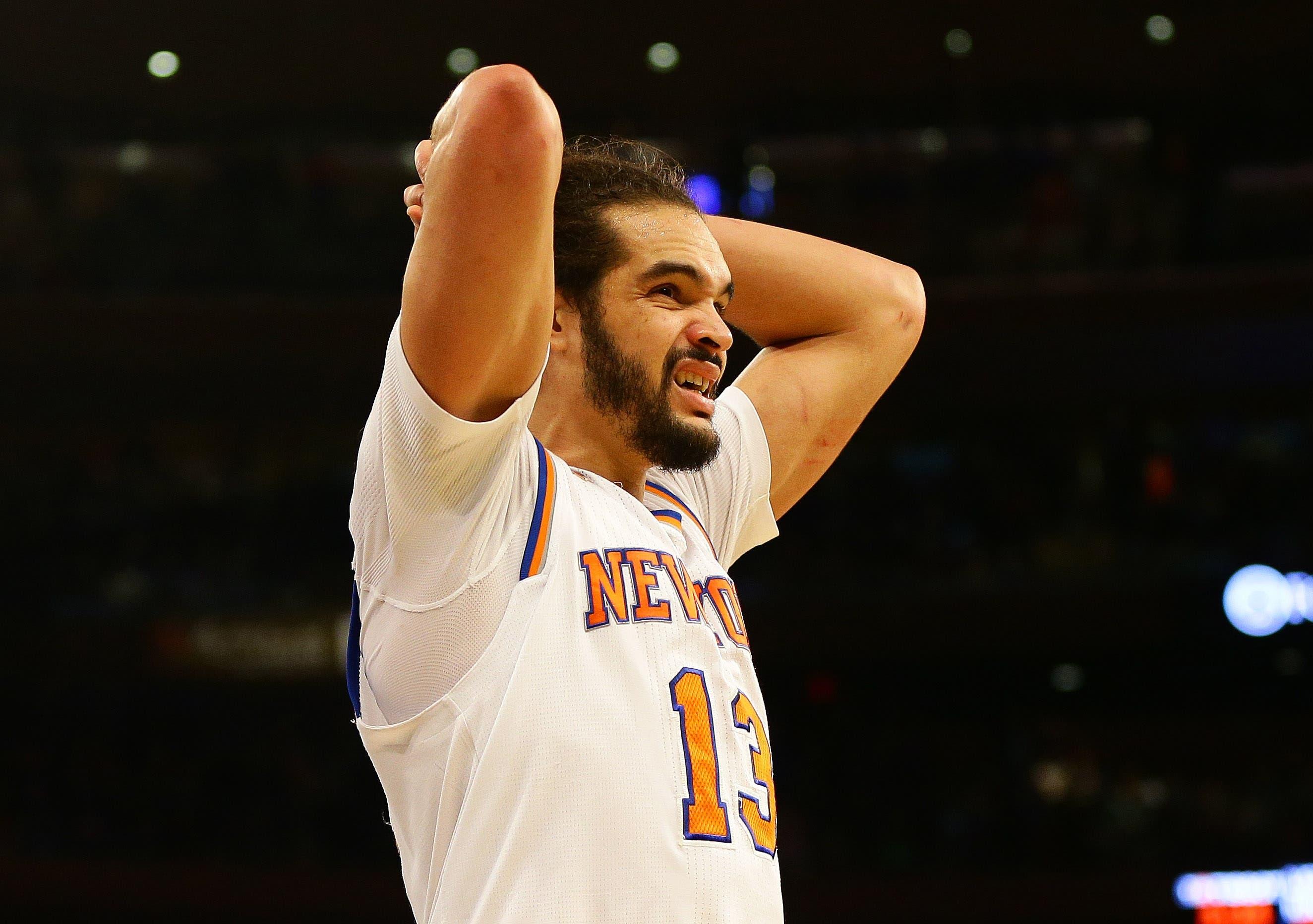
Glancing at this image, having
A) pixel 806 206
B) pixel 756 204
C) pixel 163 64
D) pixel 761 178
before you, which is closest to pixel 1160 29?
pixel 806 206

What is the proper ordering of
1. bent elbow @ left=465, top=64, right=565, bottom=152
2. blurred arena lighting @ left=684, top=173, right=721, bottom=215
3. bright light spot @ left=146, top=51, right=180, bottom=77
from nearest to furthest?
bent elbow @ left=465, top=64, right=565, bottom=152 → blurred arena lighting @ left=684, top=173, right=721, bottom=215 → bright light spot @ left=146, top=51, right=180, bottom=77

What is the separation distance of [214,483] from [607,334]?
952 cm

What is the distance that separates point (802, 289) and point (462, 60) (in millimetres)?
9218

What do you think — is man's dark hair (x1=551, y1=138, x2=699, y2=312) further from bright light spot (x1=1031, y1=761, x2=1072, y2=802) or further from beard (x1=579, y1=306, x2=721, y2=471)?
bright light spot (x1=1031, y1=761, x2=1072, y2=802)

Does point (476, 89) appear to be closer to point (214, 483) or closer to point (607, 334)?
point (607, 334)

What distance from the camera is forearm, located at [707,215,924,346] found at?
242 cm

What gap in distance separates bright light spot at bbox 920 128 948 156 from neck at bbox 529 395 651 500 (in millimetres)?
8983

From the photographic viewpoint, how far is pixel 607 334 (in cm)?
197

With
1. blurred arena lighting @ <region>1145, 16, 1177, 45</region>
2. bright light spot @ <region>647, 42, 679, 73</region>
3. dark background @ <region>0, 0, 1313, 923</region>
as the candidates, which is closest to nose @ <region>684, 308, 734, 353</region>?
dark background @ <region>0, 0, 1313, 923</region>

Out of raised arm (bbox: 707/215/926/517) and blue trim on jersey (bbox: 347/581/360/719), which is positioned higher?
raised arm (bbox: 707/215/926/517)

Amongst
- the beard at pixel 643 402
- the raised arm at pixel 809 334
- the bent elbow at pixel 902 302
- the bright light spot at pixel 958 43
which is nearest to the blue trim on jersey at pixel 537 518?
the beard at pixel 643 402

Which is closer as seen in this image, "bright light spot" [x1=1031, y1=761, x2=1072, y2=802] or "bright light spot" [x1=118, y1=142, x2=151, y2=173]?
"bright light spot" [x1=1031, y1=761, x2=1072, y2=802]

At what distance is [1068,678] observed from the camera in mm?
10914

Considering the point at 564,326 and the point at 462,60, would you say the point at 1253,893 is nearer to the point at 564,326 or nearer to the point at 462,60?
the point at 462,60
